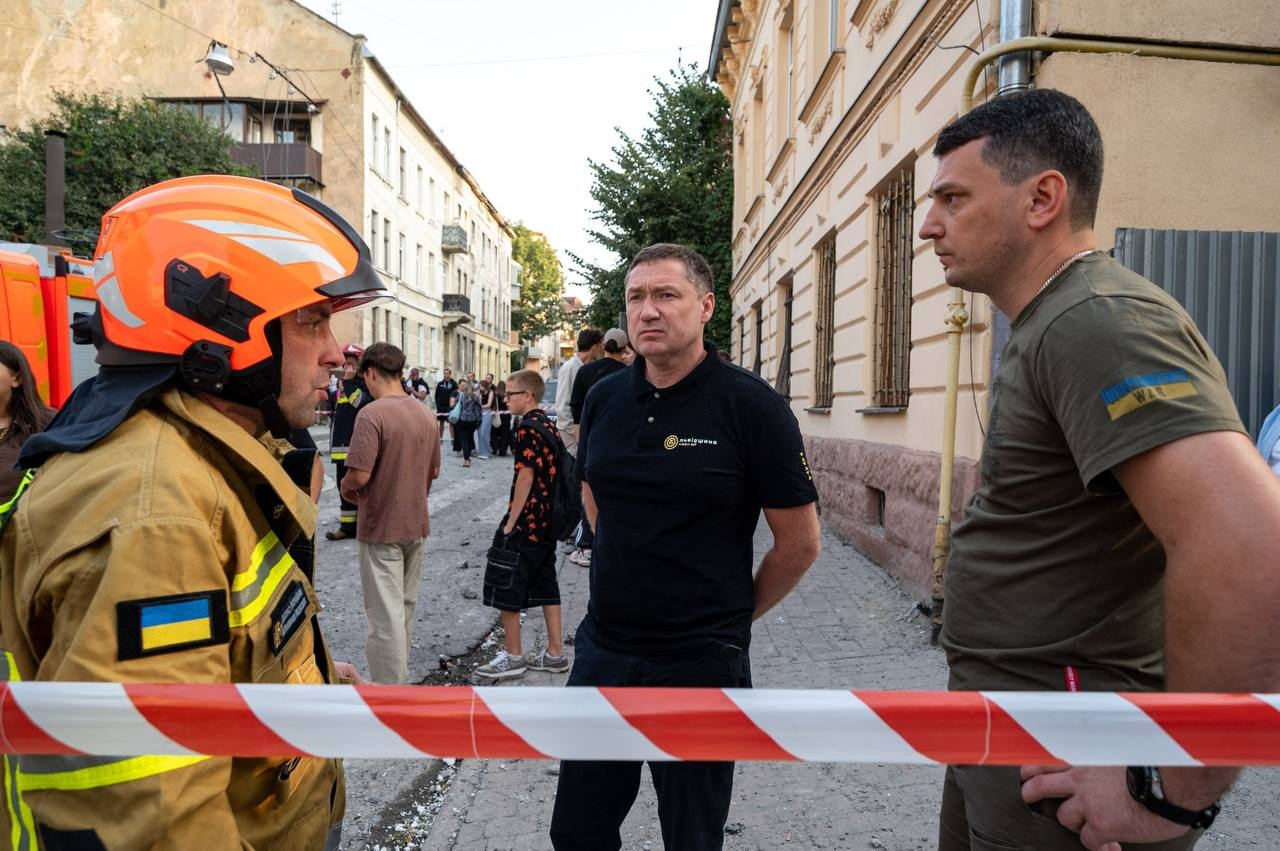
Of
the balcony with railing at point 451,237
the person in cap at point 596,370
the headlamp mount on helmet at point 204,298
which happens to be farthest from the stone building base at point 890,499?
the balcony with railing at point 451,237

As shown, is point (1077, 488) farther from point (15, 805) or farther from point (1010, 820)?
point (15, 805)

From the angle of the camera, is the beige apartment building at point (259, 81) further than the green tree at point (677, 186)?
Yes

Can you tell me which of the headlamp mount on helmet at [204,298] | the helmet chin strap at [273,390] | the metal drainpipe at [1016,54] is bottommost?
the helmet chin strap at [273,390]

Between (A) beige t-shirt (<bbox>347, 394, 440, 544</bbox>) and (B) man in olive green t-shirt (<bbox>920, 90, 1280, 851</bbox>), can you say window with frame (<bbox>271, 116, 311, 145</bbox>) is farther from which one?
(B) man in olive green t-shirt (<bbox>920, 90, 1280, 851</bbox>)

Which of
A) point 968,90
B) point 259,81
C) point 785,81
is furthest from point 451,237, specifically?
point 968,90

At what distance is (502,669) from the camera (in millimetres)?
4949

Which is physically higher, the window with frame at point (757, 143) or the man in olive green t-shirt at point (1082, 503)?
the window with frame at point (757, 143)

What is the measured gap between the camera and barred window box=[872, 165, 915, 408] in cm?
733

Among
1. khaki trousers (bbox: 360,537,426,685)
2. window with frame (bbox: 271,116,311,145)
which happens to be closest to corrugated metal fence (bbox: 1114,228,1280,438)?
khaki trousers (bbox: 360,537,426,685)

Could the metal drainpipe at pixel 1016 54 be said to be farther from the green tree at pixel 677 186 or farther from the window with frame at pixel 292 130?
the window with frame at pixel 292 130

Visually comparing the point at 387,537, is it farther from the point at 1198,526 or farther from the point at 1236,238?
the point at 1236,238

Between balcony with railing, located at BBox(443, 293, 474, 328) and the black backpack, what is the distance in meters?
40.4

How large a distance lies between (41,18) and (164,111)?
31.7ft

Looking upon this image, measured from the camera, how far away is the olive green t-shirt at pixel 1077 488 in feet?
3.97
